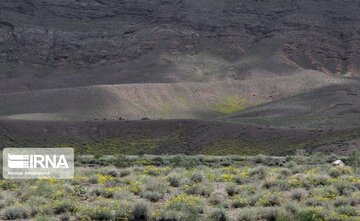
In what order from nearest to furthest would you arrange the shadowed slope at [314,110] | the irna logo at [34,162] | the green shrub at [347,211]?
the green shrub at [347,211], the irna logo at [34,162], the shadowed slope at [314,110]

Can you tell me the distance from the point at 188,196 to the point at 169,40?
114m

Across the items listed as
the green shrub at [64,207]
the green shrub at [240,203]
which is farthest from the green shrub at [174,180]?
the green shrub at [64,207]

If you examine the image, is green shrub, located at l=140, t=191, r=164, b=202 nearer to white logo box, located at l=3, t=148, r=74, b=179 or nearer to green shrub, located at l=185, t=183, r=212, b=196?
green shrub, located at l=185, t=183, r=212, b=196

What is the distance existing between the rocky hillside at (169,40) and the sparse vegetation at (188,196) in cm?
9318

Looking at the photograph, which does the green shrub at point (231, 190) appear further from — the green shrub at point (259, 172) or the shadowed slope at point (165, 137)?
the shadowed slope at point (165, 137)

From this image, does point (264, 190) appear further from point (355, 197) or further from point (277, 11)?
point (277, 11)

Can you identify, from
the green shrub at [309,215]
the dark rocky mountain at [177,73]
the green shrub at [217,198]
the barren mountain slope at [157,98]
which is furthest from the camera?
the barren mountain slope at [157,98]

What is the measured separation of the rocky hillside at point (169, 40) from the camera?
121 m

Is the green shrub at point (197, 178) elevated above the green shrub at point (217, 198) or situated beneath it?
elevated above

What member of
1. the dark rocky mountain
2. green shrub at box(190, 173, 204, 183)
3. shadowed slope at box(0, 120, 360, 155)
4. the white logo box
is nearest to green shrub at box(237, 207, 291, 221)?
green shrub at box(190, 173, 204, 183)

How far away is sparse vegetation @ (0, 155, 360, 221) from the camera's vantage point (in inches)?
600

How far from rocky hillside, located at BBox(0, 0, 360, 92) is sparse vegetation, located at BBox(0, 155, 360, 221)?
9318 cm

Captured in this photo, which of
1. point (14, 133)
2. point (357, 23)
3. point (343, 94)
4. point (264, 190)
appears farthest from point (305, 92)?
point (264, 190)

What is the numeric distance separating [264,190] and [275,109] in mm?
71861
